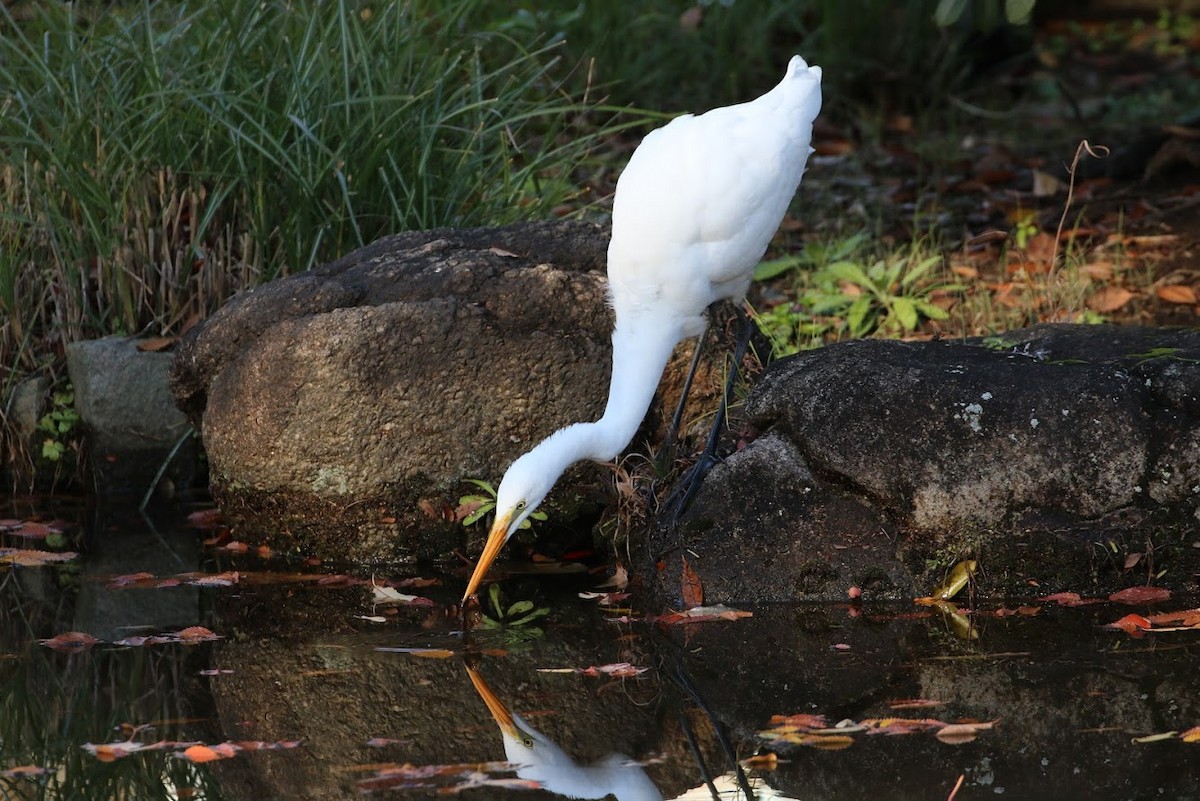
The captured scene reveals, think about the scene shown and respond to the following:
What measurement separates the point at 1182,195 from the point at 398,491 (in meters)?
4.48

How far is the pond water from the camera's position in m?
2.63

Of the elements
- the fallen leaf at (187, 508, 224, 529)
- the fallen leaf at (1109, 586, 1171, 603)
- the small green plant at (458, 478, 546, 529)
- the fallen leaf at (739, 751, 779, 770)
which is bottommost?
the fallen leaf at (187, 508, 224, 529)

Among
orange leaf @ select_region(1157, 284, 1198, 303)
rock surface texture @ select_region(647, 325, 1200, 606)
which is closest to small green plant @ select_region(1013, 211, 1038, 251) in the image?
orange leaf @ select_region(1157, 284, 1198, 303)

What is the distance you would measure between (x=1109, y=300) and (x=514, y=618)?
3.21m

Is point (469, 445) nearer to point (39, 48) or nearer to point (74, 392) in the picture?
point (74, 392)

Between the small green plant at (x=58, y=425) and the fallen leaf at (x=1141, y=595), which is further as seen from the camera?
the small green plant at (x=58, y=425)

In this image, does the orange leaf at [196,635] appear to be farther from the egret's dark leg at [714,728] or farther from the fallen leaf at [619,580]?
the egret's dark leg at [714,728]

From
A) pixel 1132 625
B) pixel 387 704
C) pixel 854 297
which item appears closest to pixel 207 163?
pixel 854 297

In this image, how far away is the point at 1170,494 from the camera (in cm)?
359

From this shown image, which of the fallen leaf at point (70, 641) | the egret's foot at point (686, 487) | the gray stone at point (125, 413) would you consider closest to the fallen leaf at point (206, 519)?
the gray stone at point (125, 413)

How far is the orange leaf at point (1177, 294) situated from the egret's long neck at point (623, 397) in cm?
264

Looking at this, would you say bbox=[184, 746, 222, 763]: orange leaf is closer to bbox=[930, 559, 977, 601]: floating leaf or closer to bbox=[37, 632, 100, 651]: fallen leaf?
bbox=[37, 632, 100, 651]: fallen leaf

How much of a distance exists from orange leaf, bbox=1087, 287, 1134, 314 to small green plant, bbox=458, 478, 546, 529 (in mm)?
2746

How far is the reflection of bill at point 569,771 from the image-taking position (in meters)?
2.61
